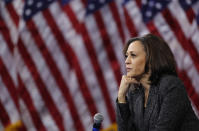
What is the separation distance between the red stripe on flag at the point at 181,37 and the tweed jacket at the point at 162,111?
1593 mm

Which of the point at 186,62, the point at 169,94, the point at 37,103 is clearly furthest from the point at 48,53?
the point at 169,94

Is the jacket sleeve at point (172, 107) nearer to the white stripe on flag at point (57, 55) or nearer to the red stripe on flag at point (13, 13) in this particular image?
the white stripe on flag at point (57, 55)

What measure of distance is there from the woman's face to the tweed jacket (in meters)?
0.14

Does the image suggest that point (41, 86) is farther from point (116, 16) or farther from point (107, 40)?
point (116, 16)

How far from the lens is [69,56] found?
406cm

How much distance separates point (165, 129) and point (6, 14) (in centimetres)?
245

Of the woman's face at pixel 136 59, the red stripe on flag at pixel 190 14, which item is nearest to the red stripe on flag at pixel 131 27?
the red stripe on flag at pixel 190 14

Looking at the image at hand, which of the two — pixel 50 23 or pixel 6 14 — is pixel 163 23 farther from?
pixel 6 14

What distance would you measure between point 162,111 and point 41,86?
6.84ft

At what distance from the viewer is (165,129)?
221 cm

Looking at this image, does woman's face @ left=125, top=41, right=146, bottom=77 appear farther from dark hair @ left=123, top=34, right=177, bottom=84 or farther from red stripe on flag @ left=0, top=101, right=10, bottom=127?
red stripe on flag @ left=0, top=101, right=10, bottom=127

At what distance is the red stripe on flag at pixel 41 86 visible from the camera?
4.03 meters

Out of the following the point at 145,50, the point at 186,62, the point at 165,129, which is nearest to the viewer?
the point at 165,129

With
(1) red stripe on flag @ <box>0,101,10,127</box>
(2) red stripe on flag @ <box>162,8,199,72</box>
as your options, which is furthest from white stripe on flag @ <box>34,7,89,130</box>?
(2) red stripe on flag @ <box>162,8,199,72</box>
